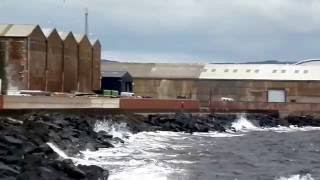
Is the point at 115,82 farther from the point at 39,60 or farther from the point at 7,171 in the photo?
the point at 7,171

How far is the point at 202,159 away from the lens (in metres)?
27.1

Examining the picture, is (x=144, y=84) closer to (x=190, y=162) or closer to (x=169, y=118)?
(x=169, y=118)

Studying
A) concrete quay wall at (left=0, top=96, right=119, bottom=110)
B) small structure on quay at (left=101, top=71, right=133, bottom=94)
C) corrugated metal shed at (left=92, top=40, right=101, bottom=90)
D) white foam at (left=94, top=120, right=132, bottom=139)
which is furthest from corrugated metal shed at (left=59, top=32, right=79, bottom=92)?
white foam at (left=94, top=120, right=132, bottom=139)

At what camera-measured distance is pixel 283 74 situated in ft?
295

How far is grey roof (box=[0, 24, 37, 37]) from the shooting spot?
5466 cm

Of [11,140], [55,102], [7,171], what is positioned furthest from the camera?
[55,102]

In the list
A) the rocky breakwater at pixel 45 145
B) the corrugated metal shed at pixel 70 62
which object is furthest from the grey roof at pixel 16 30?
the rocky breakwater at pixel 45 145

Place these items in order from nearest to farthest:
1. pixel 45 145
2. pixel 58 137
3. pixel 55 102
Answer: pixel 45 145
pixel 58 137
pixel 55 102

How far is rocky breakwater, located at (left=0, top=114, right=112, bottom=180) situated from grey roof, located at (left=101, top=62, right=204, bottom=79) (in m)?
55.6

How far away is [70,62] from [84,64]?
14.6ft

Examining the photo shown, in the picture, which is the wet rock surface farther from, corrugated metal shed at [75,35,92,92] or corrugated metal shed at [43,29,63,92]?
corrugated metal shed at [75,35,92,92]

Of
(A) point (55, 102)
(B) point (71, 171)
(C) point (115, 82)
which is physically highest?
(C) point (115, 82)

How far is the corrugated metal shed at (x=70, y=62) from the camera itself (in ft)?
202

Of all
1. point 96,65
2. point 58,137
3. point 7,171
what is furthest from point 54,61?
point 7,171
